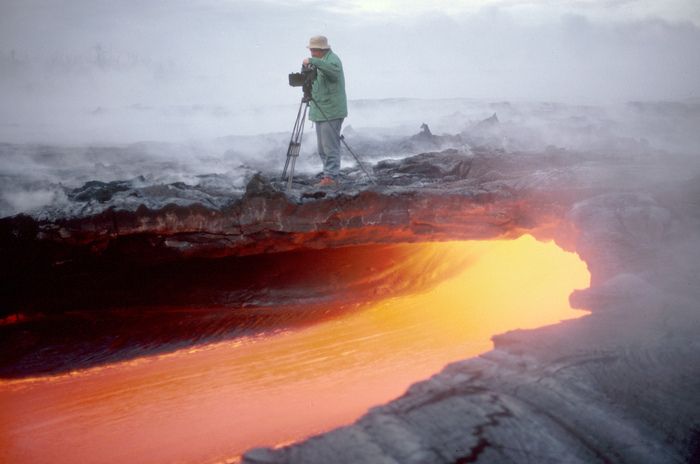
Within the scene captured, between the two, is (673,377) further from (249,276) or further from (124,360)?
(124,360)

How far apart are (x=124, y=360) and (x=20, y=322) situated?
31.4 inches

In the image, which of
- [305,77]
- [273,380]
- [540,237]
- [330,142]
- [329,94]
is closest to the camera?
[273,380]

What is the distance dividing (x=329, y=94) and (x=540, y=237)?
9.68ft

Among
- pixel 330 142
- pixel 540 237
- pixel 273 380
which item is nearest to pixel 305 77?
pixel 330 142

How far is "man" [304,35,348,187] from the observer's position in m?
5.86

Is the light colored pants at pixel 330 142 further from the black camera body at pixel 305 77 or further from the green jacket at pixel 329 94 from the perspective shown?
the black camera body at pixel 305 77

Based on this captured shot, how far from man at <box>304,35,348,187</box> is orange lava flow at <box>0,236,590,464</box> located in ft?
6.62

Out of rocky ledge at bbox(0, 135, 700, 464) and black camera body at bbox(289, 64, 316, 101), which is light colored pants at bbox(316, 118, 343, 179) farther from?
black camera body at bbox(289, 64, 316, 101)

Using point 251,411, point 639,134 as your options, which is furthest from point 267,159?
point 639,134

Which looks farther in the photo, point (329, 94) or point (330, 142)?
point (330, 142)

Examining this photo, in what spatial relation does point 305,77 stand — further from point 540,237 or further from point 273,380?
point 273,380

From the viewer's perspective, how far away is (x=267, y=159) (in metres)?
10.1

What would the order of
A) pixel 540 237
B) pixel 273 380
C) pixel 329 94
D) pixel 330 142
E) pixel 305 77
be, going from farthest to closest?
pixel 330 142, pixel 329 94, pixel 305 77, pixel 540 237, pixel 273 380

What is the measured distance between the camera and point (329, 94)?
604 centimetres
